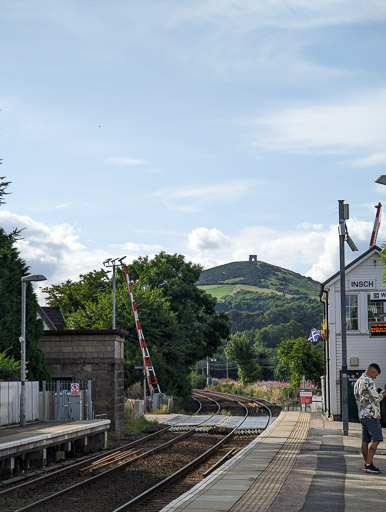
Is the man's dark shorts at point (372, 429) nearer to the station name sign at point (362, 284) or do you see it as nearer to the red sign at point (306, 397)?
the station name sign at point (362, 284)

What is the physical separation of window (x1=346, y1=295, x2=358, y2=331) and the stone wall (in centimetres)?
→ 1182

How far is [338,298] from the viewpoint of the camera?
3784 centimetres

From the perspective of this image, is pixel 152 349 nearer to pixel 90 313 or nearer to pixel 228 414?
pixel 90 313

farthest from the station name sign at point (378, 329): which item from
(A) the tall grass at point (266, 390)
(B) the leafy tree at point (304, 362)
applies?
(A) the tall grass at point (266, 390)

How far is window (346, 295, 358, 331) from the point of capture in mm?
37250

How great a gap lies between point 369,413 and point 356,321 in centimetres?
2265

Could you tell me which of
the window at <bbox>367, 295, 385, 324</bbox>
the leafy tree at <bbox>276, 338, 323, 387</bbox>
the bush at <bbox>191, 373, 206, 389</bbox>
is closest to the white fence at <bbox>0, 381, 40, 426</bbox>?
the window at <bbox>367, 295, 385, 324</bbox>

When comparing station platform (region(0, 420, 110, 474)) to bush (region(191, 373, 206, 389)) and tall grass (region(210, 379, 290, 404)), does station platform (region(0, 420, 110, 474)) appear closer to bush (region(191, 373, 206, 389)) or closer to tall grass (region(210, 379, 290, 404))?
tall grass (region(210, 379, 290, 404))

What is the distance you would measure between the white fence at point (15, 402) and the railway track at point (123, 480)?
10.5 ft

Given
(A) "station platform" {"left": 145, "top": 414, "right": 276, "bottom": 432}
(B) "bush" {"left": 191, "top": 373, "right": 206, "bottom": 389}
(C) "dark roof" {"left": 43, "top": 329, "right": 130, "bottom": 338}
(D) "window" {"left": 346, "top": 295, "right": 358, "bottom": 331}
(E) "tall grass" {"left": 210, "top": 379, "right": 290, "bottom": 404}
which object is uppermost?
(D) "window" {"left": 346, "top": 295, "right": 358, "bottom": 331}

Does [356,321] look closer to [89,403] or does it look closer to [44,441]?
[89,403]

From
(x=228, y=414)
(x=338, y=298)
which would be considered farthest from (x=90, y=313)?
(x=338, y=298)

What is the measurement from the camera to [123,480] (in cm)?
1769

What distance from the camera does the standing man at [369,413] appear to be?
15.0 meters
